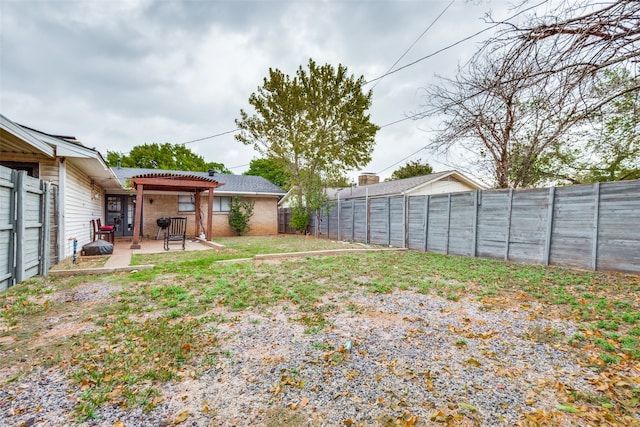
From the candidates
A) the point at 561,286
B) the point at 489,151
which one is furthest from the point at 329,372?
the point at 489,151

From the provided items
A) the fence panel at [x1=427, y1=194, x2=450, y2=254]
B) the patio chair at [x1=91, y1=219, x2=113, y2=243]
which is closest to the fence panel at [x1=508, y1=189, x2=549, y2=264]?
the fence panel at [x1=427, y1=194, x2=450, y2=254]

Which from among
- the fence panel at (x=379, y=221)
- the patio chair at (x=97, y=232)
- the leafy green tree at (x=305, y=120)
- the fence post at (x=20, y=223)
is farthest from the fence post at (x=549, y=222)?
the patio chair at (x=97, y=232)

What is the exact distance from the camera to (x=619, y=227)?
561 cm

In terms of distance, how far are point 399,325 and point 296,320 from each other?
3.93 feet

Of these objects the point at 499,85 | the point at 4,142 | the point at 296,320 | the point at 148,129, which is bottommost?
the point at 296,320

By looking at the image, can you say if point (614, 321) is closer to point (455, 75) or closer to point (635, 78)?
point (635, 78)

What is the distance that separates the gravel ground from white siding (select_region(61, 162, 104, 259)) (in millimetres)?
6519

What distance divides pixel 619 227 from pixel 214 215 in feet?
50.0

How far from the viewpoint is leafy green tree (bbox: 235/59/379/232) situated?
15953 millimetres

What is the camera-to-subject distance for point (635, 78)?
117 inches

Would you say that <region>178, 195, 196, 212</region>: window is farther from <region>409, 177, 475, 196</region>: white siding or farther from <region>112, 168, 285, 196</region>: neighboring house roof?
<region>409, 177, 475, 196</region>: white siding

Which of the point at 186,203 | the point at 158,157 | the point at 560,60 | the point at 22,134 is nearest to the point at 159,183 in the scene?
the point at 186,203

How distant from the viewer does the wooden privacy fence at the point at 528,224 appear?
221 inches

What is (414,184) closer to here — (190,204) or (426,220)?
(426,220)
